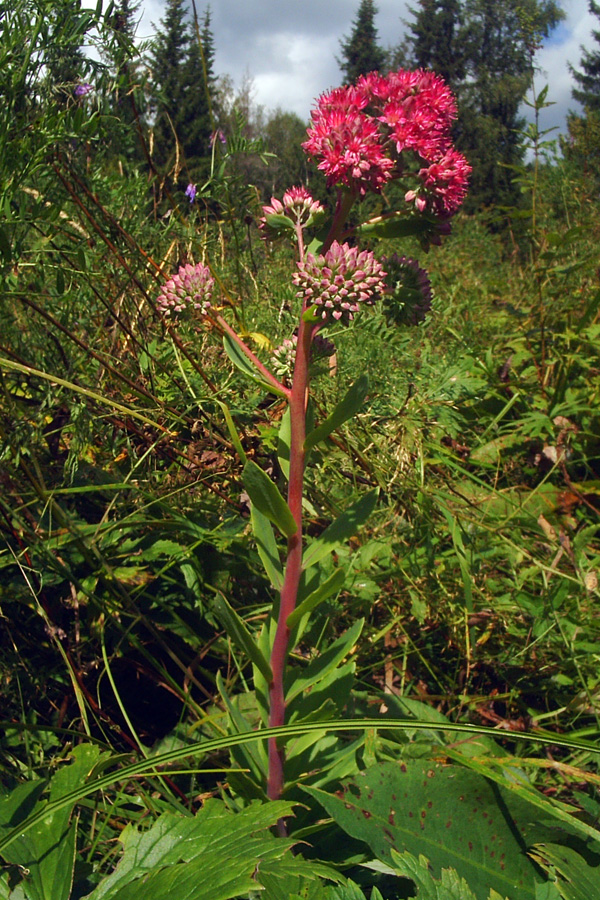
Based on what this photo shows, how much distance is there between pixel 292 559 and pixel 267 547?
73mm

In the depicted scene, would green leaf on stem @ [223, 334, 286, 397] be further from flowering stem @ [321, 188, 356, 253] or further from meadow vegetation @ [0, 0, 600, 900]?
flowering stem @ [321, 188, 356, 253]

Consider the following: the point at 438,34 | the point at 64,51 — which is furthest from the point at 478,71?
the point at 64,51

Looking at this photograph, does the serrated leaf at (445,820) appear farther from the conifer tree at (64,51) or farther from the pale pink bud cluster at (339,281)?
the conifer tree at (64,51)

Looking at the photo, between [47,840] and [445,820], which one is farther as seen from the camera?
[445,820]

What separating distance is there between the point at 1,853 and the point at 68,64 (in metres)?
1.66

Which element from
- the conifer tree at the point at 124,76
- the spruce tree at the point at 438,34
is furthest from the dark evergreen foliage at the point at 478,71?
the conifer tree at the point at 124,76

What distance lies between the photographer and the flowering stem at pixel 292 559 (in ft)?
3.77

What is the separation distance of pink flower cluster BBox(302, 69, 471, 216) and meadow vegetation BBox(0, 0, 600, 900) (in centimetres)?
10

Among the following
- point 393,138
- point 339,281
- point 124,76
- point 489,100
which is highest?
point 489,100

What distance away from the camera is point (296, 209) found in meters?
A: 1.25

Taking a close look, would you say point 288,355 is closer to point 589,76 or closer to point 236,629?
point 236,629

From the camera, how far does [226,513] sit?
5.67 ft

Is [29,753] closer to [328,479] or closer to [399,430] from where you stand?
[328,479]

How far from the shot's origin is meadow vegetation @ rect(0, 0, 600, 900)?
1019 mm
